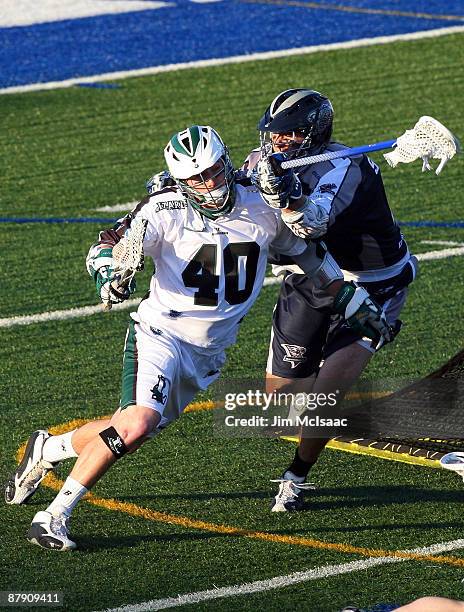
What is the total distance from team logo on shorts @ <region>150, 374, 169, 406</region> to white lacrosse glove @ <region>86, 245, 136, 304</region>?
1.20 ft

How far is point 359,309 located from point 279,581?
4.10 ft

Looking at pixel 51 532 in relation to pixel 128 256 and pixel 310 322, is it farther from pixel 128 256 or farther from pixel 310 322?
pixel 310 322

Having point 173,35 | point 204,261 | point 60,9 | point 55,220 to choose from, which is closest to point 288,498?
point 204,261

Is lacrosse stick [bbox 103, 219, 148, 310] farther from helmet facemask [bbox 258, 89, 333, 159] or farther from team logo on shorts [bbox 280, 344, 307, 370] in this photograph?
team logo on shorts [bbox 280, 344, 307, 370]

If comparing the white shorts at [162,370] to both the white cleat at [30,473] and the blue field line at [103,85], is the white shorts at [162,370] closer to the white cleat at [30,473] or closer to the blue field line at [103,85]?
the white cleat at [30,473]

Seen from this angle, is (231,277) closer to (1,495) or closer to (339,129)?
(1,495)

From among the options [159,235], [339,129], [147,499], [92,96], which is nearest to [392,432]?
[147,499]

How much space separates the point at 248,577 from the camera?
18.7ft

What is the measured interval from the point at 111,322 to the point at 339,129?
15.4ft

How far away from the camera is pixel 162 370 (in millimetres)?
6047

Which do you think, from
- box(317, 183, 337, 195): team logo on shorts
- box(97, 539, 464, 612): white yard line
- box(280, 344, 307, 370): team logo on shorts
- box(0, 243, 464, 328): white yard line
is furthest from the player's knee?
box(0, 243, 464, 328): white yard line

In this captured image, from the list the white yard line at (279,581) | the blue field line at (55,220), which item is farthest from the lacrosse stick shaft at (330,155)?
the blue field line at (55,220)

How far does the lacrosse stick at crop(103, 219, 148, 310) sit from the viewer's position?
19.1 feet

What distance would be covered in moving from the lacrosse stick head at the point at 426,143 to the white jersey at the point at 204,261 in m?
0.71
